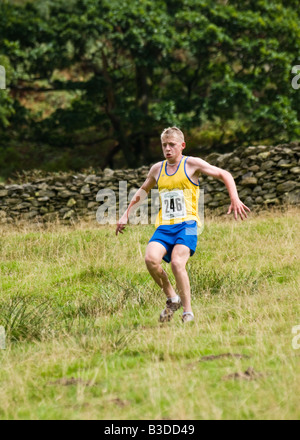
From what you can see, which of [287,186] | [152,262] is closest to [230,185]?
[152,262]

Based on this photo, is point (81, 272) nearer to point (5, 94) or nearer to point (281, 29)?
point (5, 94)

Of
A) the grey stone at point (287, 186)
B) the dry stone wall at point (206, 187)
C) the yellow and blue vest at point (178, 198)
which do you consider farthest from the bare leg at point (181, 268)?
the grey stone at point (287, 186)

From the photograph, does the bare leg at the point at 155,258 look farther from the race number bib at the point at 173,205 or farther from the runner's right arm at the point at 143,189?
the runner's right arm at the point at 143,189

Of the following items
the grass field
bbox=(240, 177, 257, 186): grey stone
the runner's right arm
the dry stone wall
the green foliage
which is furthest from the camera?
the green foliage

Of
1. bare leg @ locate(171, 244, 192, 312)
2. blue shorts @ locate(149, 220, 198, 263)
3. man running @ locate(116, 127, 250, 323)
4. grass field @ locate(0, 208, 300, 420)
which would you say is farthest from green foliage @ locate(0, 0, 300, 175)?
bare leg @ locate(171, 244, 192, 312)

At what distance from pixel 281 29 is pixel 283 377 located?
17.4m

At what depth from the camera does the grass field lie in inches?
120

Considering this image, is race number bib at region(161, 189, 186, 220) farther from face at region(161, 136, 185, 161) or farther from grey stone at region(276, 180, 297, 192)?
grey stone at region(276, 180, 297, 192)

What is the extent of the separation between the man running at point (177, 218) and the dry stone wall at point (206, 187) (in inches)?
304

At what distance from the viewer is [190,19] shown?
1755cm

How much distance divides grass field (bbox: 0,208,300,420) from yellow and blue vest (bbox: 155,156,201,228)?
93cm

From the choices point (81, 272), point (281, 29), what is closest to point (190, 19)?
point (281, 29)

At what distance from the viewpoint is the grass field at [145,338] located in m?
3.05
